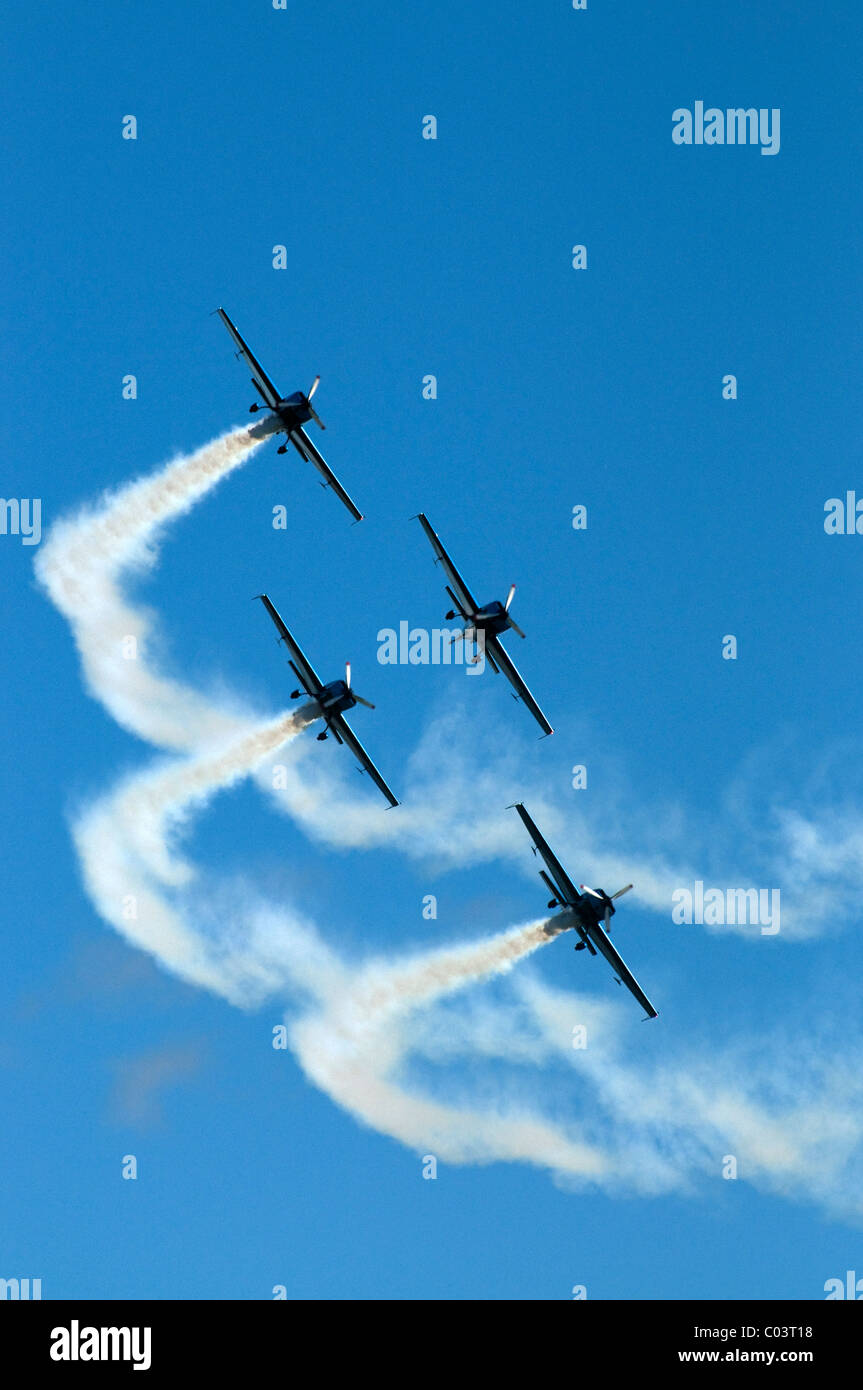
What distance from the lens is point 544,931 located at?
112 metres

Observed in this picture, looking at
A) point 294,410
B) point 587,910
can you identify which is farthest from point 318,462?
point 587,910

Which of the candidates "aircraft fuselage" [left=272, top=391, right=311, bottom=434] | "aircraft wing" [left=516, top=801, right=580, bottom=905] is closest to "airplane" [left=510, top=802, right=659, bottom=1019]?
"aircraft wing" [left=516, top=801, right=580, bottom=905]

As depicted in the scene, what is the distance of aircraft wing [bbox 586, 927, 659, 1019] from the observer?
109 metres

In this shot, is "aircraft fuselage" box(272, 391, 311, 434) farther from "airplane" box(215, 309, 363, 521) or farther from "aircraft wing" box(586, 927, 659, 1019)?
"aircraft wing" box(586, 927, 659, 1019)

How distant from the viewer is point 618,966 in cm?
11450

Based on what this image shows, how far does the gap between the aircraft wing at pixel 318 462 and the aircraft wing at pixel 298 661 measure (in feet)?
24.8

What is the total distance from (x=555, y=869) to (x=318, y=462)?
25.9 metres

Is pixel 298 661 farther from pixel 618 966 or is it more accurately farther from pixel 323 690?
pixel 618 966

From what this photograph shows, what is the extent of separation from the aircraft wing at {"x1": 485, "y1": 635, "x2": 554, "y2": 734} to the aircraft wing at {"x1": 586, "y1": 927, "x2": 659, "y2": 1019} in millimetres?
13606

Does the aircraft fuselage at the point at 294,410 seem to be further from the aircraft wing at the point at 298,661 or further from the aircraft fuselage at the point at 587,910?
the aircraft fuselage at the point at 587,910

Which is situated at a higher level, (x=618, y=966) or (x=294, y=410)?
(x=294, y=410)
